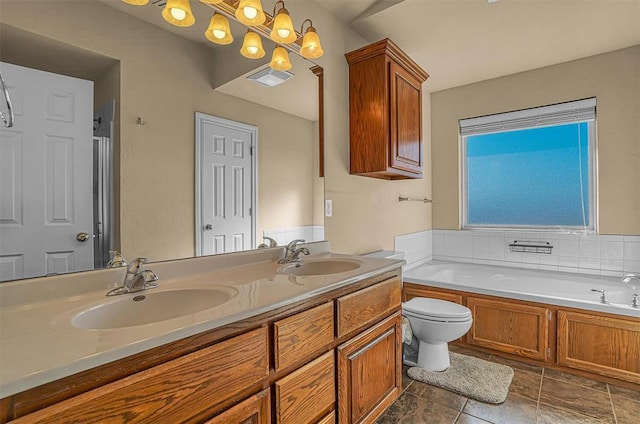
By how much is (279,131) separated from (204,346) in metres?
1.27

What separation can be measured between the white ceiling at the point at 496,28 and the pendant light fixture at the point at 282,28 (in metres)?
0.62

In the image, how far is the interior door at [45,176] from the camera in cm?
97

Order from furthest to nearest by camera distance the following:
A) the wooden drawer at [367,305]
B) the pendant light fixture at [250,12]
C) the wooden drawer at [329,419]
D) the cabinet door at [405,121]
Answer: the cabinet door at [405,121] → the pendant light fixture at [250,12] → the wooden drawer at [367,305] → the wooden drawer at [329,419]

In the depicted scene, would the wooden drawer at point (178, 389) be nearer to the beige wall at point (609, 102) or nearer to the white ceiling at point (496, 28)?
the white ceiling at point (496, 28)

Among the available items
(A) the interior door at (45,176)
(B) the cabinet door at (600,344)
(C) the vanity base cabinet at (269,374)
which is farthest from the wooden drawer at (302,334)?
(B) the cabinet door at (600,344)

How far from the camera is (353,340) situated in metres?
1.41

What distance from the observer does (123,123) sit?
1.19m

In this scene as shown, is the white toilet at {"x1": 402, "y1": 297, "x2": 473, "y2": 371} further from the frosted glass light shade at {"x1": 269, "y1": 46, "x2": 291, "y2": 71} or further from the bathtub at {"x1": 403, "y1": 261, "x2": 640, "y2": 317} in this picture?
the frosted glass light shade at {"x1": 269, "y1": 46, "x2": 291, "y2": 71}

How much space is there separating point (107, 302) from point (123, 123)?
651mm

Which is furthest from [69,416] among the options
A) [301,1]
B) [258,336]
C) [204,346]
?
[301,1]

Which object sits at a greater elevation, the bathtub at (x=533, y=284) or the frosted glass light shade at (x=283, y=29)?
the frosted glass light shade at (x=283, y=29)

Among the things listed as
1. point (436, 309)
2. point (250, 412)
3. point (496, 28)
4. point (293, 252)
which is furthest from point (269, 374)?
point (496, 28)

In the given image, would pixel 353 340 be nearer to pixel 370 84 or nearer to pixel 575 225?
pixel 370 84

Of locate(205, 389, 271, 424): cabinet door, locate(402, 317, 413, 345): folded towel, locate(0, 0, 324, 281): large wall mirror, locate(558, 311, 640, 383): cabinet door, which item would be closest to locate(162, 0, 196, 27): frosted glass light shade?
locate(0, 0, 324, 281): large wall mirror
